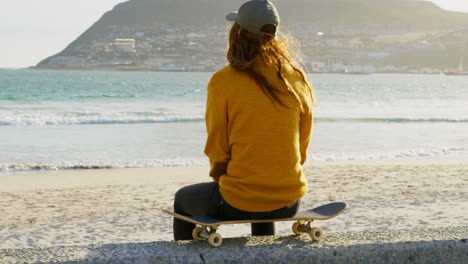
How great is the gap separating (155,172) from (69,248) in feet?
20.2

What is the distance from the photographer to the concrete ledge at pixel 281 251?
7.02 feet

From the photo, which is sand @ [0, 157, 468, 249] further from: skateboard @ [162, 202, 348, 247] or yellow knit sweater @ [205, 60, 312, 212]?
yellow knit sweater @ [205, 60, 312, 212]

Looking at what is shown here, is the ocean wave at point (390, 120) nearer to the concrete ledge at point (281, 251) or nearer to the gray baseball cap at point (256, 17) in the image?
the concrete ledge at point (281, 251)

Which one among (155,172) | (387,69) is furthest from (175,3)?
(155,172)

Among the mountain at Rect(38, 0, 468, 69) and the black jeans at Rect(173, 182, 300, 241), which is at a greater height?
the mountain at Rect(38, 0, 468, 69)

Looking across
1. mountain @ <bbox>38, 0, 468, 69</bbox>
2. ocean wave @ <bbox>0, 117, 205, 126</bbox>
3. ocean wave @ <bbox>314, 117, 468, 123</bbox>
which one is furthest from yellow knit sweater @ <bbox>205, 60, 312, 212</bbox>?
mountain @ <bbox>38, 0, 468, 69</bbox>

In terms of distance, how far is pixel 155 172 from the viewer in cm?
838

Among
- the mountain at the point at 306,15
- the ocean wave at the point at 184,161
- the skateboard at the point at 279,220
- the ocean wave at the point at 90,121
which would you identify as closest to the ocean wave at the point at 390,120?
the ocean wave at the point at 90,121

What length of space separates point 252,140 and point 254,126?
2.2 inches

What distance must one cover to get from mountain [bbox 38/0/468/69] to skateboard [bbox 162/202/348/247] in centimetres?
12228

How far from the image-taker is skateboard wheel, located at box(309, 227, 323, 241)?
2.36m

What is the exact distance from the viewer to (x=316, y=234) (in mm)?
2379

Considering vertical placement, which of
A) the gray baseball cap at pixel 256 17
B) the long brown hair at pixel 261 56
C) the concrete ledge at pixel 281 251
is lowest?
the concrete ledge at pixel 281 251

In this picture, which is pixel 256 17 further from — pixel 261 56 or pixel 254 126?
pixel 254 126
